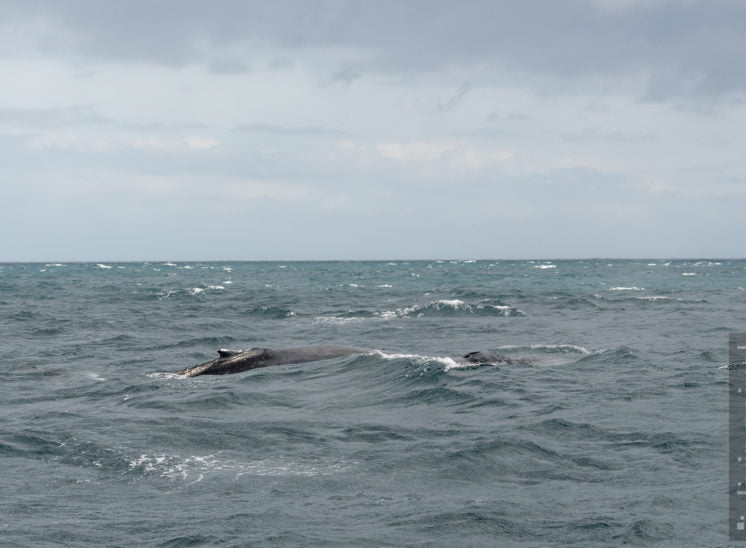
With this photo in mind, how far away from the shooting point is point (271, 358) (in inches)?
863

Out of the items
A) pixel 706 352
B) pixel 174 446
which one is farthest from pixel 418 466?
pixel 706 352

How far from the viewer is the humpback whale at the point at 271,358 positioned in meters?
21.1

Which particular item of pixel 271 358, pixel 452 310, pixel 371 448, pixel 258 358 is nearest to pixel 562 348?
pixel 271 358

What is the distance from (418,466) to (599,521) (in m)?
3.05

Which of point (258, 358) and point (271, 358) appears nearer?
point (258, 358)

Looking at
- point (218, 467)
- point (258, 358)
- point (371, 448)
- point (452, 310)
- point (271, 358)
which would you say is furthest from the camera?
point (452, 310)

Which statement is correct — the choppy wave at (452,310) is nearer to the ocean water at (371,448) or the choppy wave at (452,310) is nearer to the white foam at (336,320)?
the white foam at (336,320)

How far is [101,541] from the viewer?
859cm

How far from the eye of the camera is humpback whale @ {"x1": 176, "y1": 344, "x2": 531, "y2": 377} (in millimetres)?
21147

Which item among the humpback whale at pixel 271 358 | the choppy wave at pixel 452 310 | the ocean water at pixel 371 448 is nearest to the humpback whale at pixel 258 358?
the humpback whale at pixel 271 358

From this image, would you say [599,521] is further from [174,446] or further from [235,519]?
[174,446]

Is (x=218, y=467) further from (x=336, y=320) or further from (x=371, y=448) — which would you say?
(x=336, y=320)

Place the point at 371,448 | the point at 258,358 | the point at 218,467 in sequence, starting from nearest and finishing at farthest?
the point at 218,467 → the point at 371,448 → the point at 258,358

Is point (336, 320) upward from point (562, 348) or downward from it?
downward
